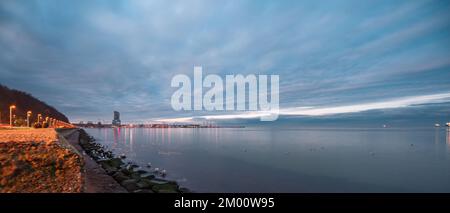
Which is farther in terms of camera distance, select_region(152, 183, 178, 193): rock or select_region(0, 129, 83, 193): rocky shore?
select_region(152, 183, 178, 193): rock

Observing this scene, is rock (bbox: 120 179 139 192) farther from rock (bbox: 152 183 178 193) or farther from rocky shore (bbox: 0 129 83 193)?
rocky shore (bbox: 0 129 83 193)

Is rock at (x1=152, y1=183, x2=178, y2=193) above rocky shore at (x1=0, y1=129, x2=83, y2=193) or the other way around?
the other way around

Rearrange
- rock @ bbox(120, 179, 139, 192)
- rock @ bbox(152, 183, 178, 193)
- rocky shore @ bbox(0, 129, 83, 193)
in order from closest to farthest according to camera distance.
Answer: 1. rocky shore @ bbox(0, 129, 83, 193)
2. rock @ bbox(120, 179, 139, 192)
3. rock @ bbox(152, 183, 178, 193)

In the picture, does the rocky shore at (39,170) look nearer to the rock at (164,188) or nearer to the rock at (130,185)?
the rock at (130,185)

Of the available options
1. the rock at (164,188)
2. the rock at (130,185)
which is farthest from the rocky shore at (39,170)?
the rock at (164,188)

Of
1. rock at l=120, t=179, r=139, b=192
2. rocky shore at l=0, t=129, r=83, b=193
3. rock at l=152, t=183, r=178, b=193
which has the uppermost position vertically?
rocky shore at l=0, t=129, r=83, b=193

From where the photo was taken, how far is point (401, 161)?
33781 mm

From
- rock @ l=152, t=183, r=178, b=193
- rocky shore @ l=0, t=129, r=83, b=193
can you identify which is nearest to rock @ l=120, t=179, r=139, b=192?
rock @ l=152, t=183, r=178, b=193

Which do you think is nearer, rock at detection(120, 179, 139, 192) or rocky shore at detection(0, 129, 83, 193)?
rocky shore at detection(0, 129, 83, 193)

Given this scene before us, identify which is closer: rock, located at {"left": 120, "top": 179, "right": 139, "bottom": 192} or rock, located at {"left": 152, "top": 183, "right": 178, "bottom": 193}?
rock, located at {"left": 120, "top": 179, "right": 139, "bottom": 192}

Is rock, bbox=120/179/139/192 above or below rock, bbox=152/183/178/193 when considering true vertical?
above

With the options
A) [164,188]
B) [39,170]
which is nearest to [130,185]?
[164,188]

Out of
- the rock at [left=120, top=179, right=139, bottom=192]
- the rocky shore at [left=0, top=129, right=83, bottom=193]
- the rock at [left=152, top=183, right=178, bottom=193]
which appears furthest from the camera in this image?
the rock at [left=152, top=183, right=178, bottom=193]
